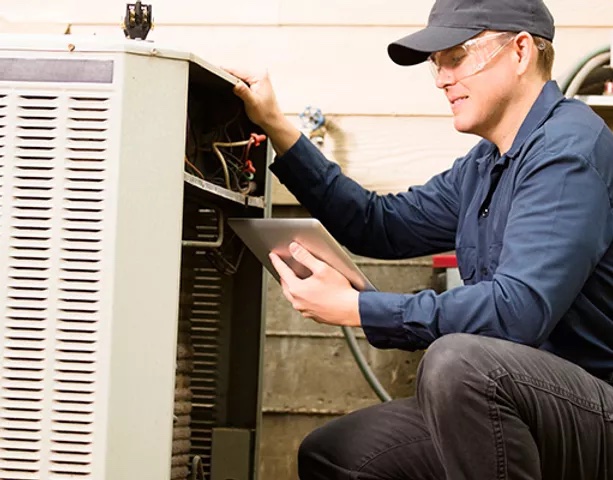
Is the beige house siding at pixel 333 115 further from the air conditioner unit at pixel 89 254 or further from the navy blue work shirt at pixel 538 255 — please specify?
the air conditioner unit at pixel 89 254

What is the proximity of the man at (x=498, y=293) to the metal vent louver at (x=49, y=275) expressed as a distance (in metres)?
0.37

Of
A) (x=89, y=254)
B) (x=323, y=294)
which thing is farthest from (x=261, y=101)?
(x=89, y=254)

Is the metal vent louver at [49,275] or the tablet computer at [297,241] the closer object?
the metal vent louver at [49,275]

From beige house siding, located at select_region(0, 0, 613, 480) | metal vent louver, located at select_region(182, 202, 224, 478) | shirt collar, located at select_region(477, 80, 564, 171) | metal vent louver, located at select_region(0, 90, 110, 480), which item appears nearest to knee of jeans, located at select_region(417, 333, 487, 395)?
shirt collar, located at select_region(477, 80, 564, 171)

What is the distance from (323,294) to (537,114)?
466 mm

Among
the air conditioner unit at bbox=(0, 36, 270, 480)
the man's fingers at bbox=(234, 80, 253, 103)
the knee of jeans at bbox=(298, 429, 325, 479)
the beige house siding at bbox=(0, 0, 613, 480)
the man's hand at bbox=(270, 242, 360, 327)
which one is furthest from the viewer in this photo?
the beige house siding at bbox=(0, 0, 613, 480)

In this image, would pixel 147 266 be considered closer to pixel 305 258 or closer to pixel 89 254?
pixel 89 254

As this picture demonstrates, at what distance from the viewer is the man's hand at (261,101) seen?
162 centimetres

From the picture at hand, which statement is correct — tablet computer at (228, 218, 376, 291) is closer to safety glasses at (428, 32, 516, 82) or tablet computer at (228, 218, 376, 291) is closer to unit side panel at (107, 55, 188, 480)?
unit side panel at (107, 55, 188, 480)

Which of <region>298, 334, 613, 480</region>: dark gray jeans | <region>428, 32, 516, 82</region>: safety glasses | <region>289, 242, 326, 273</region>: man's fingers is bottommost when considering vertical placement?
<region>298, 334, 613, 480</region>: dark gray jeans

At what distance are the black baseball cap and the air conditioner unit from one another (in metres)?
0.49

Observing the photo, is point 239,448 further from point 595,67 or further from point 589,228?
point 595,67

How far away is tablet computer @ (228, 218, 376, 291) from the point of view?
1.48 m

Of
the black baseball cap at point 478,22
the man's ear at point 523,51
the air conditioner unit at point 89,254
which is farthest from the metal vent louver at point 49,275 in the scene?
the man's ear at point 523,51
